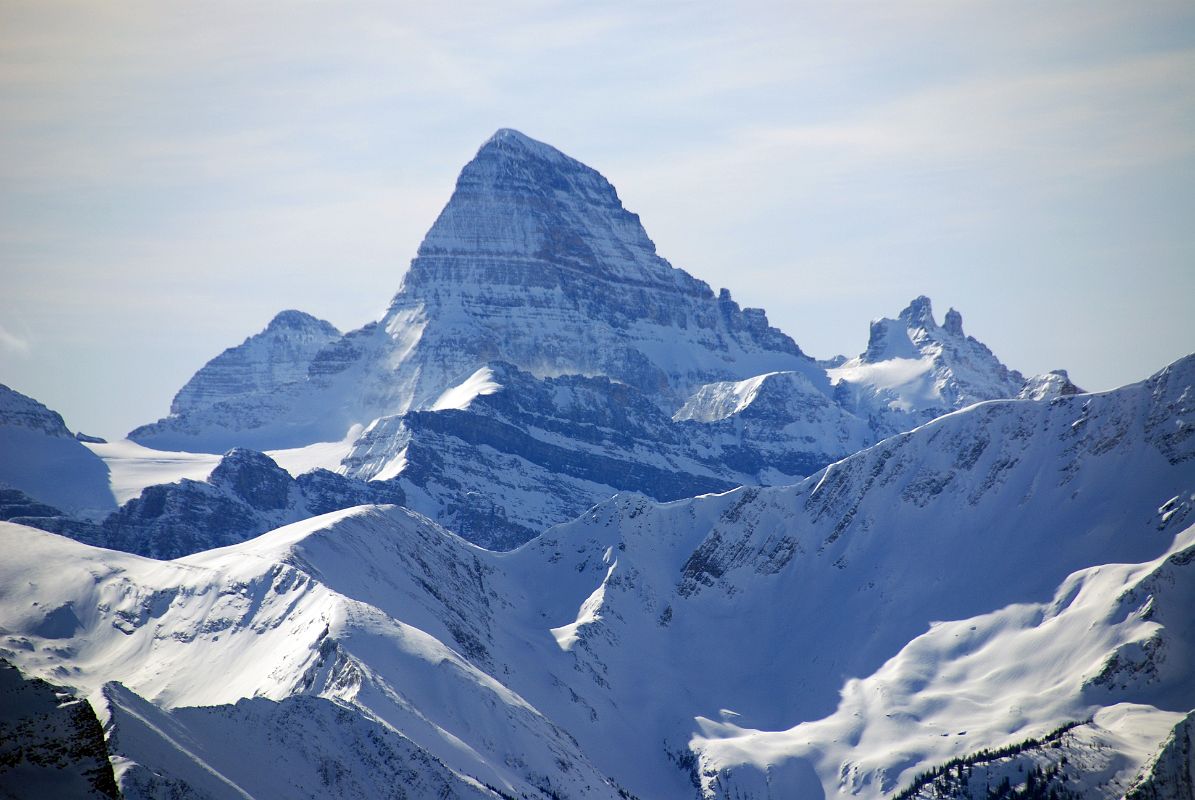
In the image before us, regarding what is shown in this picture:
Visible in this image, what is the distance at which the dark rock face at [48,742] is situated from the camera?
8431 cm

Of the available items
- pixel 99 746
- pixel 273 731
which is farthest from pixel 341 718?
pixel 99 746

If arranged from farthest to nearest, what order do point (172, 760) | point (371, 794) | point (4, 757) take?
point (371, 794) → point (172, 760) → point (4, 757)

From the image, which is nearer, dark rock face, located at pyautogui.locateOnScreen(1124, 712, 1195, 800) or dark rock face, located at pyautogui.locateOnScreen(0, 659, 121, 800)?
dark rock face, located at pyautogui.locateOnScreen(0, 659, 121, 800)

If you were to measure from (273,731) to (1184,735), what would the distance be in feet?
321

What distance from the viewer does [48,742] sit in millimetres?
85125

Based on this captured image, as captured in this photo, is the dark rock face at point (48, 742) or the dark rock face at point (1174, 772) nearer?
the dark rock face at point (48, 742)

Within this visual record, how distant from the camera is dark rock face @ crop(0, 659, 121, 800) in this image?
3319 inches

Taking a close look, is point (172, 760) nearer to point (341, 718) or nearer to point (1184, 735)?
point (341, 718)

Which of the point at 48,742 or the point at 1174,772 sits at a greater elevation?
the point at 48,742

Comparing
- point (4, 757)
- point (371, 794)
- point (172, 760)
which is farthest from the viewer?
point (371, 794)

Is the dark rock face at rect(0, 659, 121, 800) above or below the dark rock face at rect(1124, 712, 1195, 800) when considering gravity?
above

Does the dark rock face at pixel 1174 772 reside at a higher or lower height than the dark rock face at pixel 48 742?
lower

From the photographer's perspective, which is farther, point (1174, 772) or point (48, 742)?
point (1174, 772)

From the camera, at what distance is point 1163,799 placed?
620 feet
